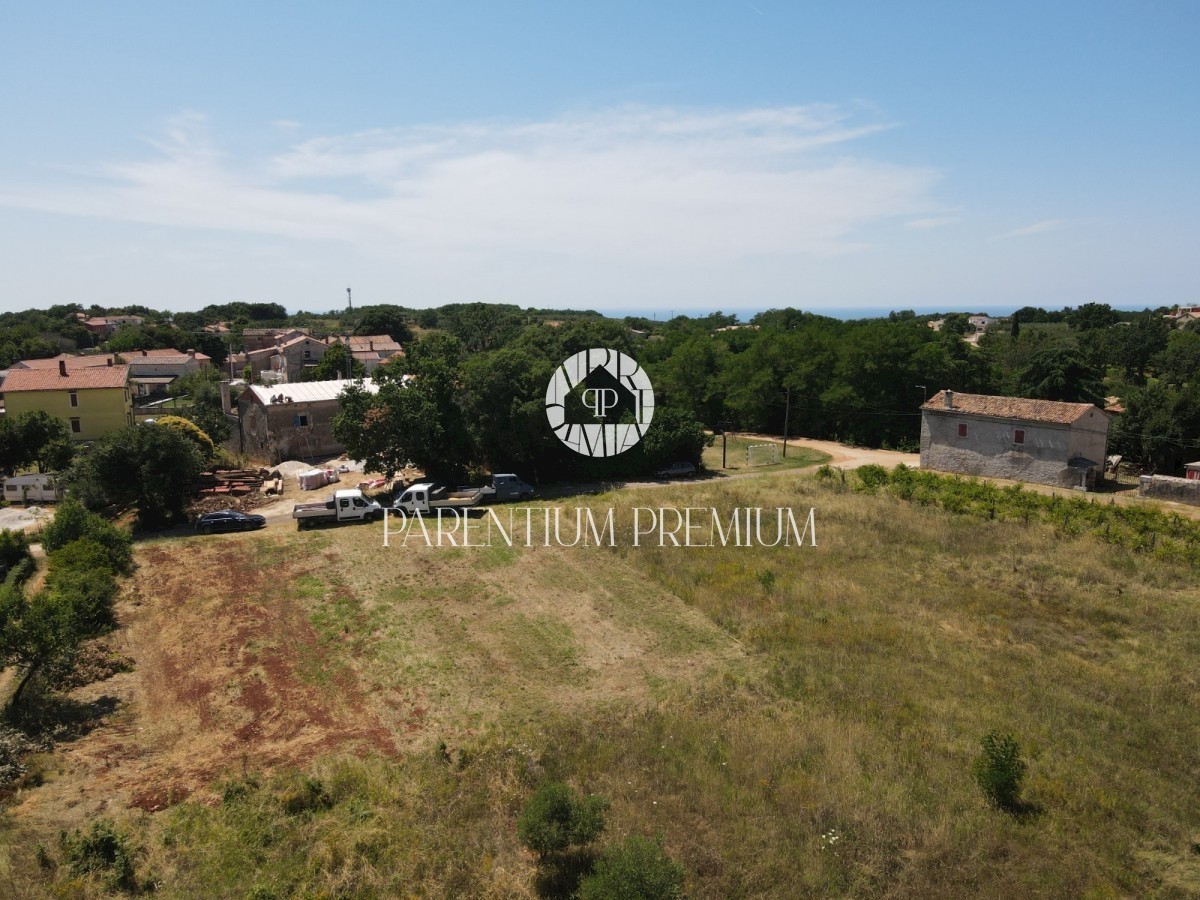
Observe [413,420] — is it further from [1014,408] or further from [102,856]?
[1014,408]

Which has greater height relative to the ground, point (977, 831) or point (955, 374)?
point (955, 374)

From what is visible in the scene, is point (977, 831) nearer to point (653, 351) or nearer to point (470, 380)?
point (470, 380)

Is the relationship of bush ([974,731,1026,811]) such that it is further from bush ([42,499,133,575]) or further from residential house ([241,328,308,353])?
residential house ([241,328,308,353])

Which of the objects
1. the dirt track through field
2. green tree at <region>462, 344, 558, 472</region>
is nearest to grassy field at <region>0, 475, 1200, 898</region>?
the dirt track through field

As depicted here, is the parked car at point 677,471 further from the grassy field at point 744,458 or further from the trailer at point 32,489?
the trailer at point 32,489

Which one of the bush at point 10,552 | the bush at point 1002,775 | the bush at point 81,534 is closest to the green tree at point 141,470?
the bush at point 10,552

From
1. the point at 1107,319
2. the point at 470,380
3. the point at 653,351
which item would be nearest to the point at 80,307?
the point at 653,351
